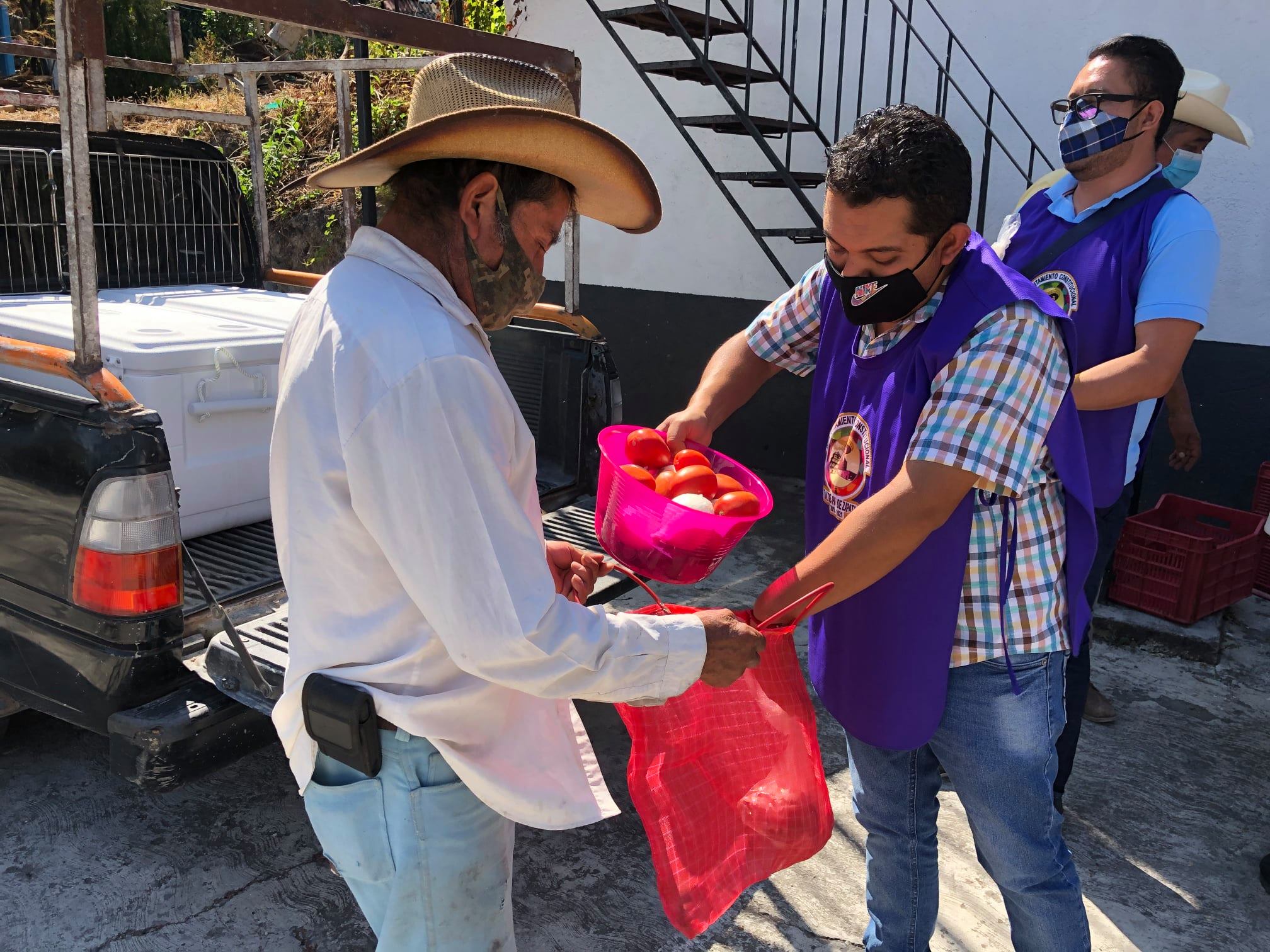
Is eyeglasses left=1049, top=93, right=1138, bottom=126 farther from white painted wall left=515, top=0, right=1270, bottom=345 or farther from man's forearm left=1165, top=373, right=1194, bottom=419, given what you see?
white painted wall left=515, top=0, right=1270, bottom=345

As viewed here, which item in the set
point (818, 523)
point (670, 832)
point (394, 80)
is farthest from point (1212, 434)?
point (394, 80)

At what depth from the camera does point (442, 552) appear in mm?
1478

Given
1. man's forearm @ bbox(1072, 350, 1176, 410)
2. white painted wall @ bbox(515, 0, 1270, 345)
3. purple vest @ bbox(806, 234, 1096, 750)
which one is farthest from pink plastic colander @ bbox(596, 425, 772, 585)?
white painted wall @ bbox(515, 0, 1270, 345)

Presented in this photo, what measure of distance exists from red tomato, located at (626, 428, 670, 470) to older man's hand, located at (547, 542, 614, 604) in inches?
9.8

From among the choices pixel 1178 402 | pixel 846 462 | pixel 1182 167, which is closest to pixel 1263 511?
pixel 1178 402

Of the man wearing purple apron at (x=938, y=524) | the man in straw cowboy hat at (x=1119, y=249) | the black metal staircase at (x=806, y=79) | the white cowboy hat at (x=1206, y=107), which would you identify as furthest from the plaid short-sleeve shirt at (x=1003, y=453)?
the black metal staircase at (x=806, y=79)

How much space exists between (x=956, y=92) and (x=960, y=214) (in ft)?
16.6

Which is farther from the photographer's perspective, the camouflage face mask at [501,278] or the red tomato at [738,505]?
the red tomato at [738,505]

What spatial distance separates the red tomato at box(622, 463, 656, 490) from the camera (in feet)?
7.28

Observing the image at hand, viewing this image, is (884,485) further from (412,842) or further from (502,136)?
(412,842)

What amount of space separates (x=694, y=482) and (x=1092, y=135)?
1822mm

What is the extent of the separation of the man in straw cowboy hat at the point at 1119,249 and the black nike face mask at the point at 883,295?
3.45 ft

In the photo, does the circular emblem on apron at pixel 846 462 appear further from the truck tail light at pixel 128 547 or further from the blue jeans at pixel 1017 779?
the truck tail light at pixel 128 547

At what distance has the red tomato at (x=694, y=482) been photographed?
7.27ft
